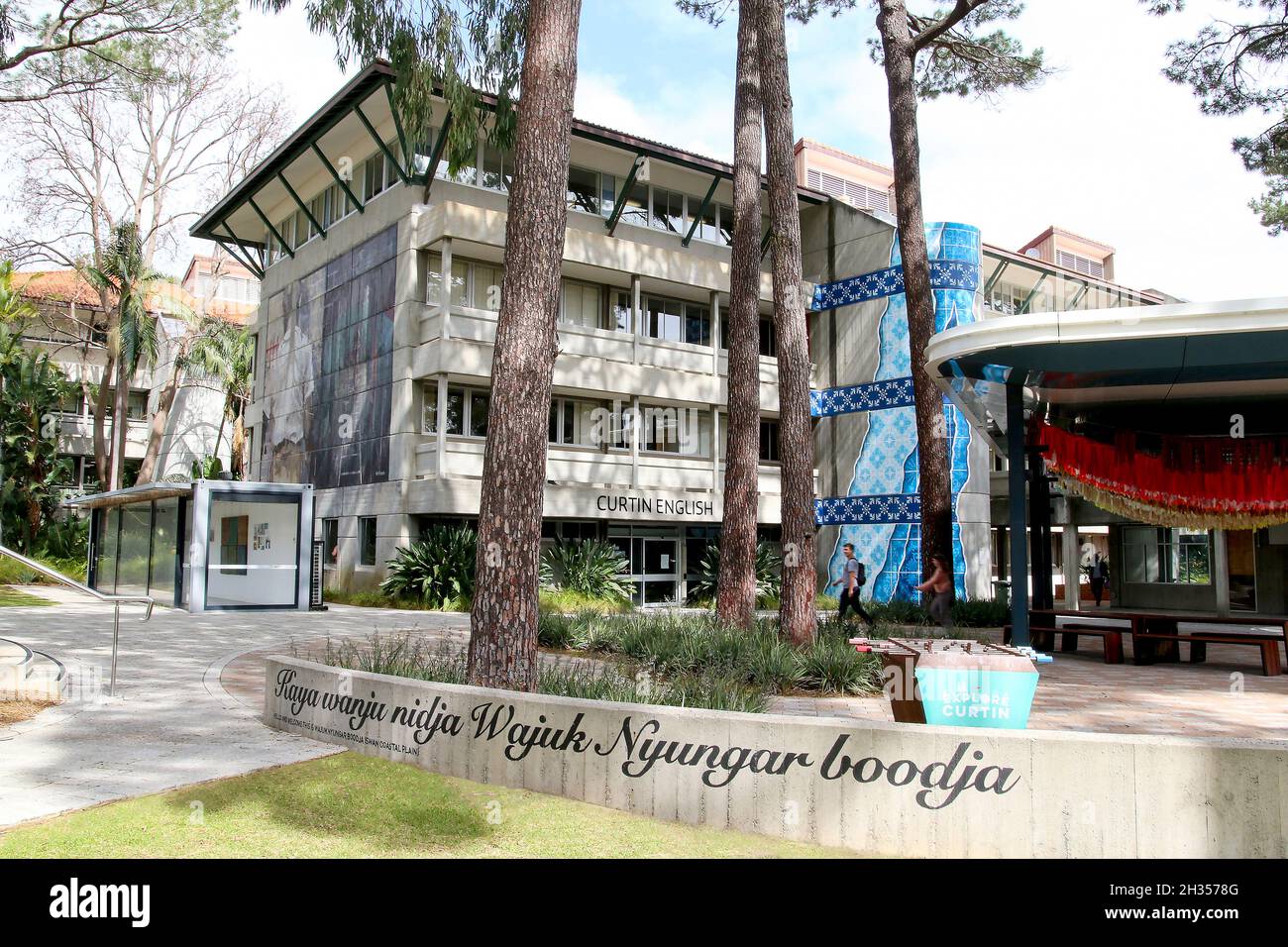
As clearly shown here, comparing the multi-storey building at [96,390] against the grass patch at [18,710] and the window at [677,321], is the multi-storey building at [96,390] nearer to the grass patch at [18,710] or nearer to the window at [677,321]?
the window at [677,321]

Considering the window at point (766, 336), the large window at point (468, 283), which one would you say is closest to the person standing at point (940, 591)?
the large window at point (468, 283)

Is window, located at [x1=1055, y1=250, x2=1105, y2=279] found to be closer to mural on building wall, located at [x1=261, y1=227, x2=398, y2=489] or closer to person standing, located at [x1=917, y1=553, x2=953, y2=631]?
mural on building wall, located at [x1=261, y1=227, x2=398, y2=489]

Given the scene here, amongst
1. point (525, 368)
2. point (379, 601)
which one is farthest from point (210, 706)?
point (379, 601)

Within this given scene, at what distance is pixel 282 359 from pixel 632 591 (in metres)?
14.8

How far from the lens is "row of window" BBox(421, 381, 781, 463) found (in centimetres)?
2569

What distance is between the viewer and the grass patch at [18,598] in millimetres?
21422

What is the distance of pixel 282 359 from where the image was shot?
105ft

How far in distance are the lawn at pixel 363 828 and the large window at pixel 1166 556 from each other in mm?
27794

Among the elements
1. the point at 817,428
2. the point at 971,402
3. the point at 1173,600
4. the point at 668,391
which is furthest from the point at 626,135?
the point at 1173,600

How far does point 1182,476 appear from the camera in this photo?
15281 millimetres

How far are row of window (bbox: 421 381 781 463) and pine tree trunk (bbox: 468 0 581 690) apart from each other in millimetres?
16084

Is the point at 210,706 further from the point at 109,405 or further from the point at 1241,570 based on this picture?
the point at 109,405

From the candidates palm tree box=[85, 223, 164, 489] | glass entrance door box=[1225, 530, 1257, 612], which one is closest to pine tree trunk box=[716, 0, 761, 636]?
glass entrance door box=[1225, 530, 1257, 612]

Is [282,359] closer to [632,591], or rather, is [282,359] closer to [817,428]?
[632,591]
